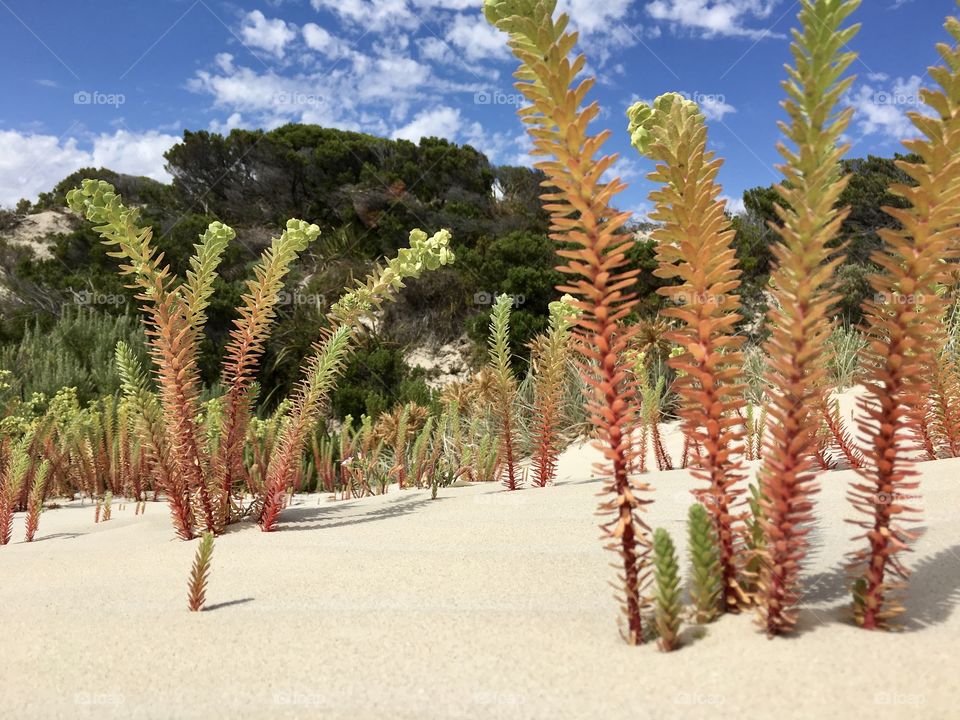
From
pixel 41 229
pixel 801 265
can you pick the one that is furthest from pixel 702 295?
pixel 41 229

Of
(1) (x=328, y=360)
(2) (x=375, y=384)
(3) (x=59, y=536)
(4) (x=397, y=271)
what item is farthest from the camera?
(2) (x=375, y=384)

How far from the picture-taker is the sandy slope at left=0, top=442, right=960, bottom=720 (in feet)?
3.05

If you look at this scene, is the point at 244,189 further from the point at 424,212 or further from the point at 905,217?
the point at 905,217

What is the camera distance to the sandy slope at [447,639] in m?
0.93

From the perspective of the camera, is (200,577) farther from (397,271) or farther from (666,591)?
(397,271)

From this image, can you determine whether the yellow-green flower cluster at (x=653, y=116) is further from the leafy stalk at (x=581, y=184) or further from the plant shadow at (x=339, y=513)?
the plant shadow at (x=339, y=513)

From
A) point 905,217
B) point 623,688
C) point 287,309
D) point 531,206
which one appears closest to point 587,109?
point 905,217

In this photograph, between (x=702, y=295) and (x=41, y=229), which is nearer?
(x=702, y=295)

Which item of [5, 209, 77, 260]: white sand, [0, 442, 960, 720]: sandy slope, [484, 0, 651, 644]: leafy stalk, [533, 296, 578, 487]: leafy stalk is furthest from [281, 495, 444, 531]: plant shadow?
[5, 209, 77, 260]: white sand

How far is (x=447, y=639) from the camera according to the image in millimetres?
1188

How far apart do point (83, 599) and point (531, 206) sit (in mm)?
19875

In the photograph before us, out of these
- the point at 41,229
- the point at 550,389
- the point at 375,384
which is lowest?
the point at 550,389

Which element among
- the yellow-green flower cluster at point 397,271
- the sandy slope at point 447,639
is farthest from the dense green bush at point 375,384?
the sandy slope at point 447,639

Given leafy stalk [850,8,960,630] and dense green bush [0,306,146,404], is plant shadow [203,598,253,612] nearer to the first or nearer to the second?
leafy stalk [850,8,960,630]
